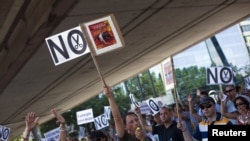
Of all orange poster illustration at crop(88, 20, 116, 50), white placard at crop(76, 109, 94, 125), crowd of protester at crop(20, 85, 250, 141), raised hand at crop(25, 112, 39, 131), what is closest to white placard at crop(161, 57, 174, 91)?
crowd of protester at crop(20, 85, 250, 141)

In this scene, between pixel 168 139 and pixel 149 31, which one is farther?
pixel 149 31

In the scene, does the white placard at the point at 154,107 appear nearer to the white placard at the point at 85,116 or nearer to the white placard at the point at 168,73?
the white placard at the point at 168,73

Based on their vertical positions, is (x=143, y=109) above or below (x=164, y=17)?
below

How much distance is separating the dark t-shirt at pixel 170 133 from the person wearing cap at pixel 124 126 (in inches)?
36.3

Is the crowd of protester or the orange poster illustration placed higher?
A: the orange poster illustration

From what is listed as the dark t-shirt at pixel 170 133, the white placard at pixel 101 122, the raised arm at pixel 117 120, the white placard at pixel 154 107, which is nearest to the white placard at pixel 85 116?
the white placard at pixel 101 122

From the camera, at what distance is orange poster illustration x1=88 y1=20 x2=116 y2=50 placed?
684cm

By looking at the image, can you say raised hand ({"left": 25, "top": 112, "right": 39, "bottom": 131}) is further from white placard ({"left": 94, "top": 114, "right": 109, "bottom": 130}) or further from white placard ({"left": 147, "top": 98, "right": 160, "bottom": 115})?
white placard ({"left": 94, "top": 114, "right": 109, "bottom": 130})

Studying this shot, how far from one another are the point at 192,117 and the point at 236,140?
20.4 feet

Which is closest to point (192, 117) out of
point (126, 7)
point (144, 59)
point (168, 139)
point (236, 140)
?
point (168, 139)

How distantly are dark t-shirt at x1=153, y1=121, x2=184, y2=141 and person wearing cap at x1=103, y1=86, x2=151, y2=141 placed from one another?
92 centimetres

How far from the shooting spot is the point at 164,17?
45.3 ft

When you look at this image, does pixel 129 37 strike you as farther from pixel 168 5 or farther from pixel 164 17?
pixel 168 5

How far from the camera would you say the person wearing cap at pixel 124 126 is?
229 inches
